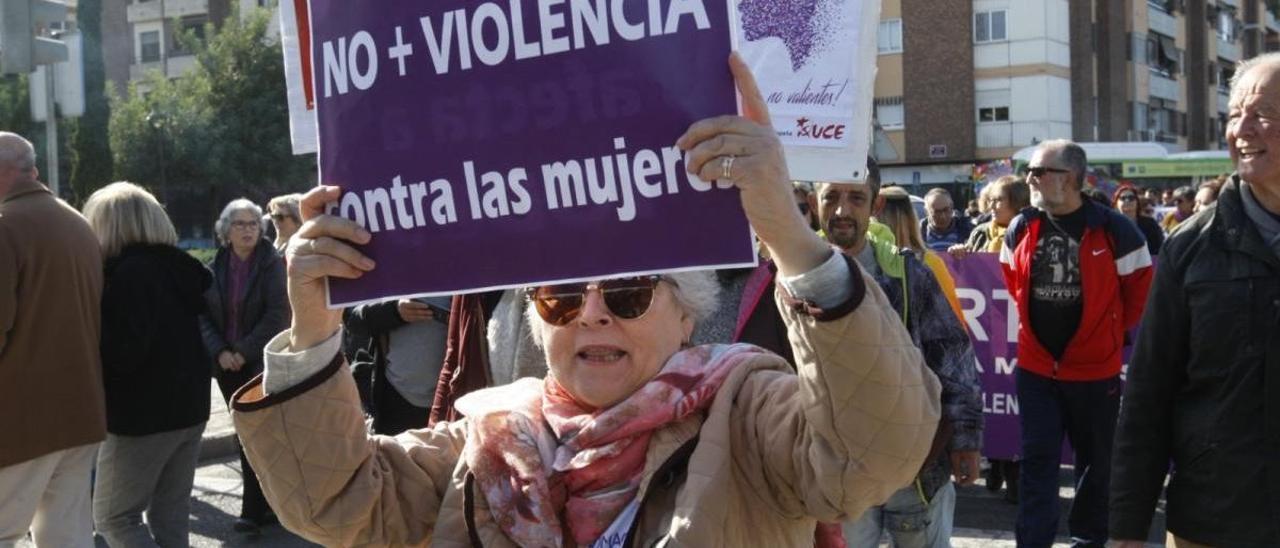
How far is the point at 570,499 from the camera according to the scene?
2.26m

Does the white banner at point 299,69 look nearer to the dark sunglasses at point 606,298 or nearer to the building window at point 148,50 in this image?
the dark sunglasses at point 606,298

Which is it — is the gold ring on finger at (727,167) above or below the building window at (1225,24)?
below

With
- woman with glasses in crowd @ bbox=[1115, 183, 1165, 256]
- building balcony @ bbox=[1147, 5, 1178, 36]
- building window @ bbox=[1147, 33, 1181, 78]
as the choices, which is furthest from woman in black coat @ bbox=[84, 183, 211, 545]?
building balcony @ bbox=[1147, 5, 1178, 36]

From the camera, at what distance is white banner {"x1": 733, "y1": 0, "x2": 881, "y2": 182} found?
11.0ft

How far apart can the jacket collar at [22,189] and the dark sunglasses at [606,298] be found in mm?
3566

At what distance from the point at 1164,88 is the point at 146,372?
5349cm

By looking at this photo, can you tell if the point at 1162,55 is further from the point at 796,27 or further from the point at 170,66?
the point at 796,27

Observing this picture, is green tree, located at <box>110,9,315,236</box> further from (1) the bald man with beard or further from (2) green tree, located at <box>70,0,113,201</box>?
(1) the bald man with beard

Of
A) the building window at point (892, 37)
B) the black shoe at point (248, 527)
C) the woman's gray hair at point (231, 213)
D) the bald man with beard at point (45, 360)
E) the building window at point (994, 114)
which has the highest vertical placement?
the building window at point (892, 37)

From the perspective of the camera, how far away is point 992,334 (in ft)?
27.7

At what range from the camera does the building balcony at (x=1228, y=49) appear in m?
60.6

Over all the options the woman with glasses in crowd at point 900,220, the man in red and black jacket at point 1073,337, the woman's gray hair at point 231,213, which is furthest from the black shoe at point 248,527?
the man in red and black jacket at point 1073,337

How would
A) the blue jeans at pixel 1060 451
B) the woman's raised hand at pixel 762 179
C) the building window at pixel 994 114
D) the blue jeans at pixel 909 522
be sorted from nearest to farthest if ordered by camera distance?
1. the woman's raised hand at pixel 762 179
2. the blue jeans at pixel 909 522
3. the blue jeans at pixel 1060 451
4. the building window at pixel 994 114

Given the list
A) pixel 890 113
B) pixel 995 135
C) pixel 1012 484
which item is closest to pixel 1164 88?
pixel 995 135
